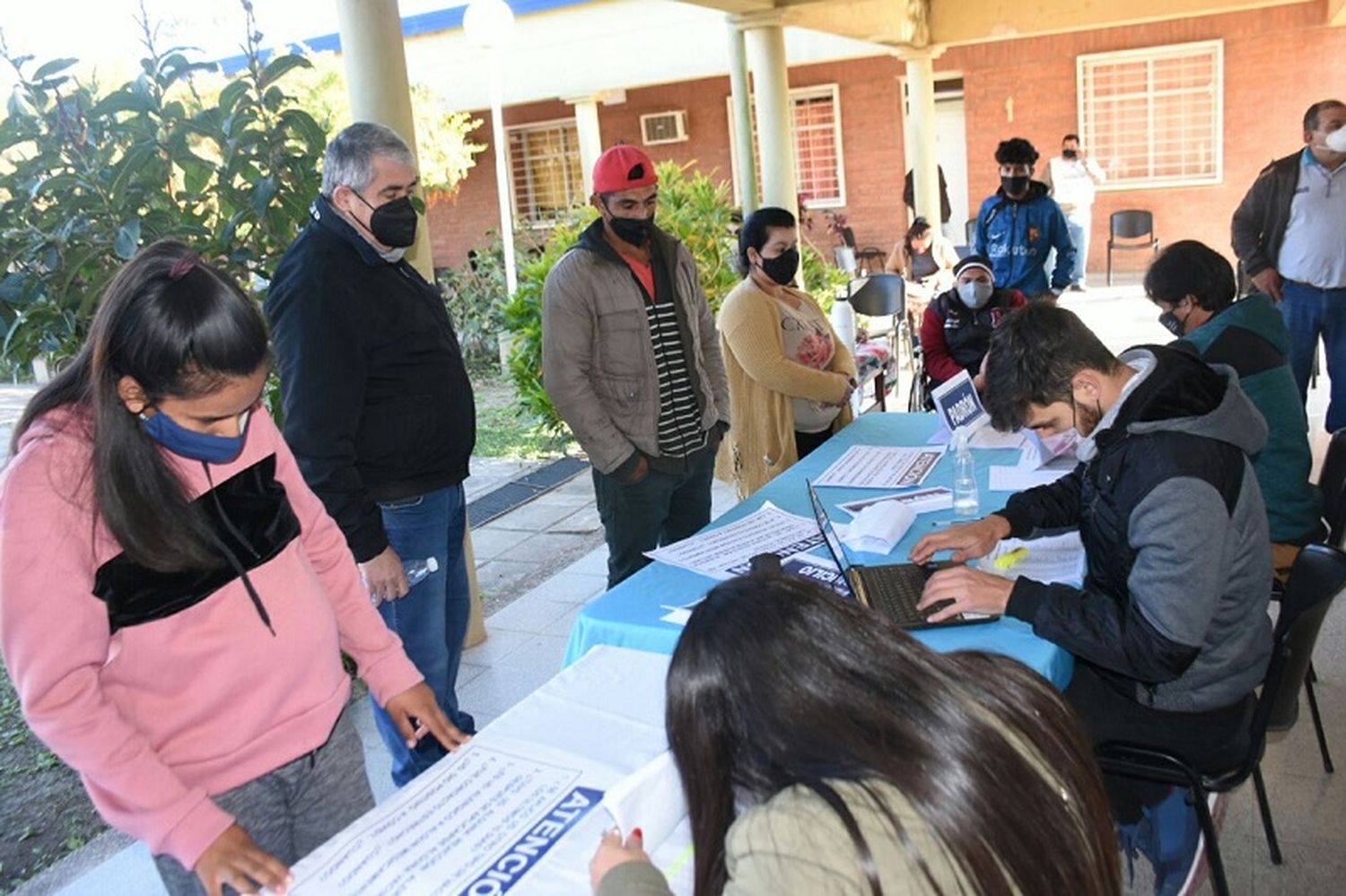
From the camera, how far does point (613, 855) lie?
3.53ft

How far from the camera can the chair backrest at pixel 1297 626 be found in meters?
1.87

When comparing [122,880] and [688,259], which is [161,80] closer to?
[688,259]

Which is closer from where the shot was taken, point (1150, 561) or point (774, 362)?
point (1150, 561)

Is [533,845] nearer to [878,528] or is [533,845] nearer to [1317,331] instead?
[878,528]

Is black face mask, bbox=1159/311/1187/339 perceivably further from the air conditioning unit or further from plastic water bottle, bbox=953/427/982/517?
the air conditioning unit

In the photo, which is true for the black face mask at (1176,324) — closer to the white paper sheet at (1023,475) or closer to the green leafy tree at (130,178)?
the white paper sheet at (1023,475)

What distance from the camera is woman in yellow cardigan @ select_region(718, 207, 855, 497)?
340 cm

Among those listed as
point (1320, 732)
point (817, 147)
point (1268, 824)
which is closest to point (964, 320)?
point (1320, 732)

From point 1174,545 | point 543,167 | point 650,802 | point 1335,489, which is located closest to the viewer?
point 650,802

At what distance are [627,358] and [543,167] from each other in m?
13.6

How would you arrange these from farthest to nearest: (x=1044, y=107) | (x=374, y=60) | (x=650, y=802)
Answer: (x=1044, y=107), (x=374, y=60), (x=650, y=802)

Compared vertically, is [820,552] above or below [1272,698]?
above

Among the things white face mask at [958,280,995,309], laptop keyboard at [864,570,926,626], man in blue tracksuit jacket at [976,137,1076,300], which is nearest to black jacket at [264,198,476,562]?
laptop keyboard at [864,570,926,626]

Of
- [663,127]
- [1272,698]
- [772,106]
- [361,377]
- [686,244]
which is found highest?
[663,127]
